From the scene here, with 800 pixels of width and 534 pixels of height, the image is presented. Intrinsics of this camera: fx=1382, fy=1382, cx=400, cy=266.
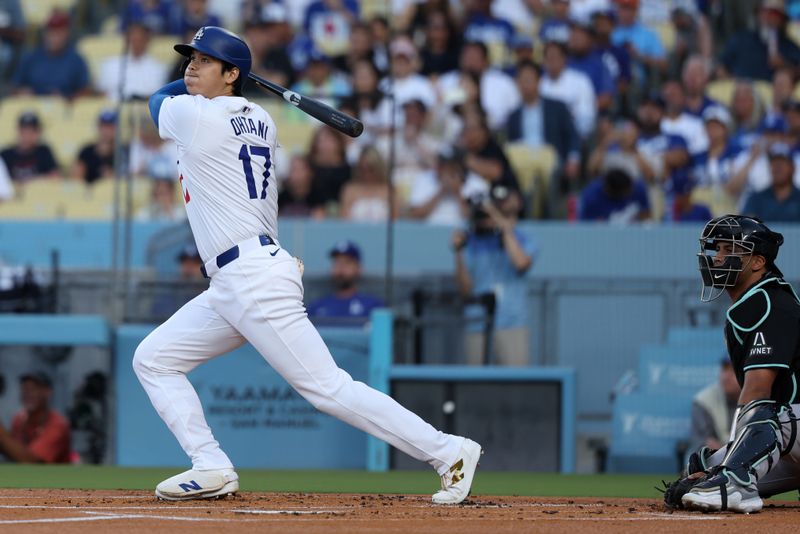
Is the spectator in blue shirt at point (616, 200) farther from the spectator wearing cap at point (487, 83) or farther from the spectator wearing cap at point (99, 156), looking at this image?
the spectator wearing cap at point (99, 156)

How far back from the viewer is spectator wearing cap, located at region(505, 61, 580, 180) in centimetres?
1309

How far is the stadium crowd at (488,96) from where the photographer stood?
40.0ft

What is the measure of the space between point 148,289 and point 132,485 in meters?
3.39

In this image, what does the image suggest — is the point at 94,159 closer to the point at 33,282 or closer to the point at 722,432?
the point at 33,282

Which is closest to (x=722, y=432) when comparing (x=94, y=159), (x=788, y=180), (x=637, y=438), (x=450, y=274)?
(x=637, y=438)

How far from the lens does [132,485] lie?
25.1 ft

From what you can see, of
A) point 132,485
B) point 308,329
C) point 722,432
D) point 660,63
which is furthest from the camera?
point 660,63

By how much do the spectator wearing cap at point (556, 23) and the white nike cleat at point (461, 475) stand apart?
8.89 meters

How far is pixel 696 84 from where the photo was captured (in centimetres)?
1391

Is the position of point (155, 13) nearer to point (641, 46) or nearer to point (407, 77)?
point (407, 77)

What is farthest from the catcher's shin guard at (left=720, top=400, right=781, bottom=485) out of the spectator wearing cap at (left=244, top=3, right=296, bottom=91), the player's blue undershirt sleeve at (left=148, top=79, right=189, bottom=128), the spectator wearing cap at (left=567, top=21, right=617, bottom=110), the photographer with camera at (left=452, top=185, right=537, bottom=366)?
the spectator wearing cap at (left=244, top=3, right=296, bottom=91)

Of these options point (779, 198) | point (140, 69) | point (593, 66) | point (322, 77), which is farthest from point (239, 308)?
point (593, 66)

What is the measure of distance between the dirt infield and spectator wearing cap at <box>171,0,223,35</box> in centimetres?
825

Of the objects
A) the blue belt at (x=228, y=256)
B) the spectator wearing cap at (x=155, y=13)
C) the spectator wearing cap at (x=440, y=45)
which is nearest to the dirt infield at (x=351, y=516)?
the blue belt at (x=228, y=256)
